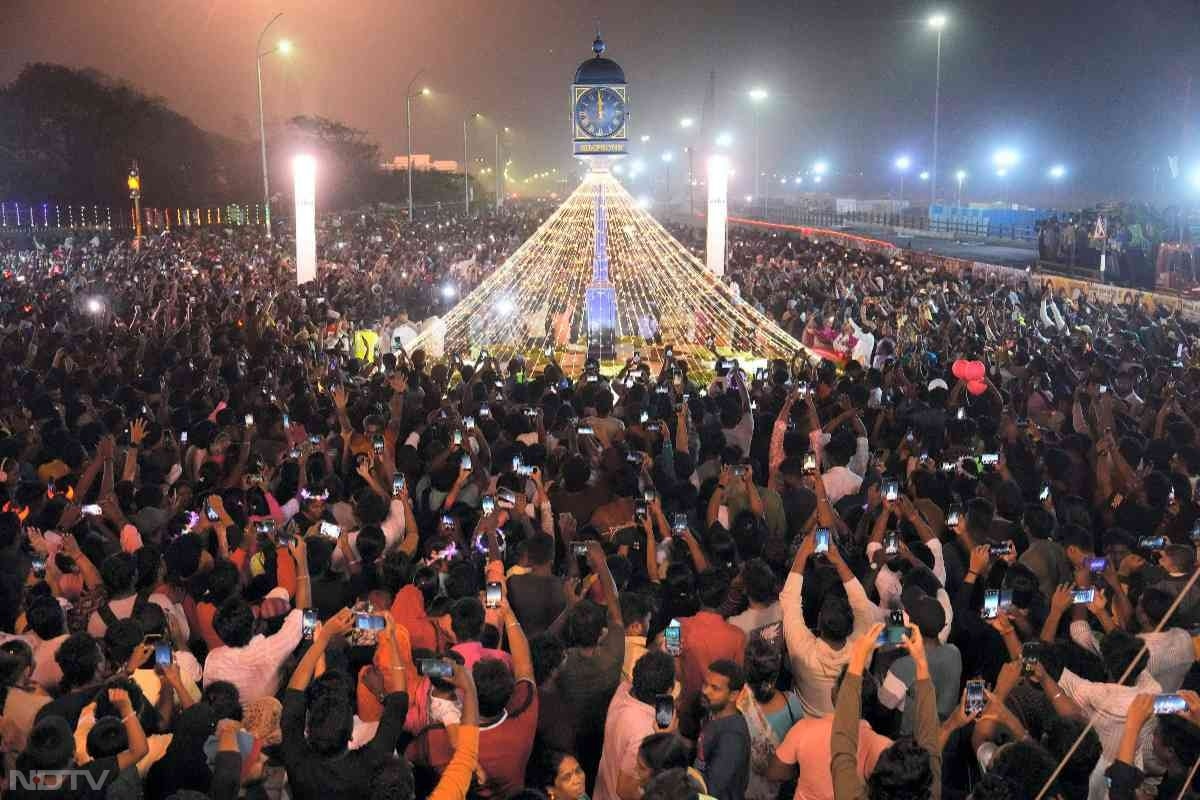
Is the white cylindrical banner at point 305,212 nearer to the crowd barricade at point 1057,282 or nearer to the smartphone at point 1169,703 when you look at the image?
the crowd barricade at point 1057,282

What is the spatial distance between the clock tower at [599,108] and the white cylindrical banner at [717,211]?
9.19ft

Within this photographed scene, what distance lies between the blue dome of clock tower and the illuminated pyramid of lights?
1.37 metres

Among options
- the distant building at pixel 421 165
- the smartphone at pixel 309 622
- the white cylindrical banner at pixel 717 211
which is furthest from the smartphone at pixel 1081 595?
the distant building at pixel 421 165

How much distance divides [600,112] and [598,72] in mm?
544

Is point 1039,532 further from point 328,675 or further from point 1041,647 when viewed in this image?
point 328,675

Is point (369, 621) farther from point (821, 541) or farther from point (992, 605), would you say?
point (992, 605)

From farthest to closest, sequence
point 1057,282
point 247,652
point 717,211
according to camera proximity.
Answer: point 1057,282 → point 717,211 → point 247,652

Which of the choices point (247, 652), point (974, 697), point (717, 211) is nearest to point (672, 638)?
point (974, 697)

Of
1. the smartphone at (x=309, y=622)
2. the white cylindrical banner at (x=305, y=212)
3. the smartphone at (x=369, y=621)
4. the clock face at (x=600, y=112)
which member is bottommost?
the smartphone at (x=309, y=622)

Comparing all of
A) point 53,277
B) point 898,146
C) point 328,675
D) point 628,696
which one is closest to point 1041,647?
point 628,696

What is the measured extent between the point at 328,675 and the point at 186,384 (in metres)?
7.57

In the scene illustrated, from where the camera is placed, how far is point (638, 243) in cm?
1730

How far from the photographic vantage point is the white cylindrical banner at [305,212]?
57.5 ft

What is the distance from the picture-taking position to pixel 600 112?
1631 cm
